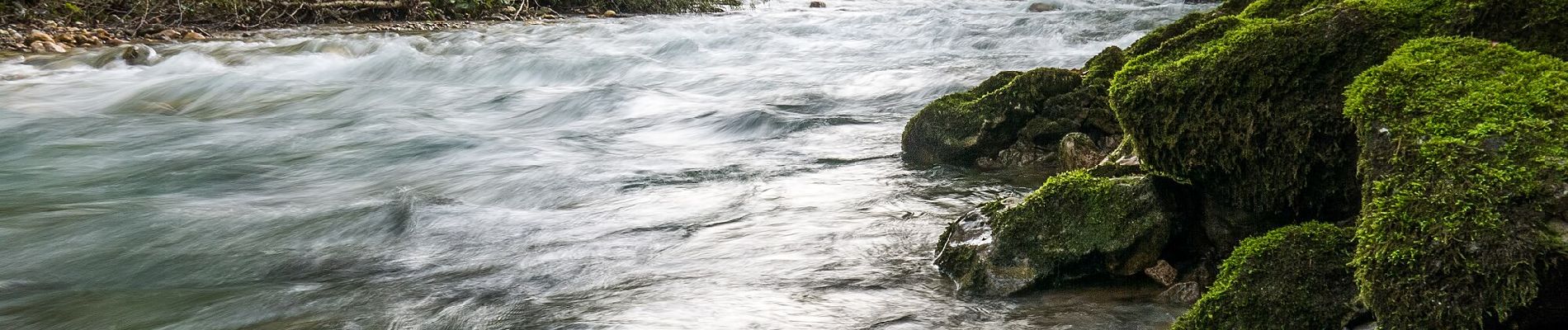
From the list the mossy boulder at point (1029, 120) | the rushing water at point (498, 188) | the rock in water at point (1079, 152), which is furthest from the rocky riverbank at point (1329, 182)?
the mossy boulder at point (1029, 120)

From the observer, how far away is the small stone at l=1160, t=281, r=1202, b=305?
3684mm

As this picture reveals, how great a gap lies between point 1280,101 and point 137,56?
1257 centimetres

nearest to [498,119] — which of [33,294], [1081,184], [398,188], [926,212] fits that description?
[398,188]

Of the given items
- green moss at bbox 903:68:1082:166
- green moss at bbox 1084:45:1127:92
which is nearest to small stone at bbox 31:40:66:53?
green moss at bbox 903:68:1082:166

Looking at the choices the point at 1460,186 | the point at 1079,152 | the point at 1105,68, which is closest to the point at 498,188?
the point at 1079,152

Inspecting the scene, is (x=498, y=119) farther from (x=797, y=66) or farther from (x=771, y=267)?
(x=771, y=267)

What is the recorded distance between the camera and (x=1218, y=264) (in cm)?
381

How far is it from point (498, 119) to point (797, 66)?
366cm

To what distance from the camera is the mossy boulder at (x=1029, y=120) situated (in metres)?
5.96

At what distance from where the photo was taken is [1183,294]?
3.72 metres

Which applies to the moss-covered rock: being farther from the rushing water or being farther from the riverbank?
the riverbank

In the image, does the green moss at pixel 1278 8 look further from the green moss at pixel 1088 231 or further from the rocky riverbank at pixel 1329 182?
the green moss at pixel 1088 231

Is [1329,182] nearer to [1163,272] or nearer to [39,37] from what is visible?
[1163,272]

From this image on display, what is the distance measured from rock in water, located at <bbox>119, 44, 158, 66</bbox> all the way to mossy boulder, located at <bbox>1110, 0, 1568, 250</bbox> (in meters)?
11.9
